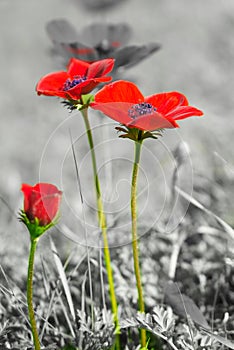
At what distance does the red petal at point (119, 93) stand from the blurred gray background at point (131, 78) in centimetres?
31

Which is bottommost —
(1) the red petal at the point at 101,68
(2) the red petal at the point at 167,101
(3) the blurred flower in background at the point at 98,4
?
(2) the red petal at the point at 167,101

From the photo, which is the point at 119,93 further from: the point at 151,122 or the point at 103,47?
the point at 103,47

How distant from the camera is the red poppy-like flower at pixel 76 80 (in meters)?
0.45

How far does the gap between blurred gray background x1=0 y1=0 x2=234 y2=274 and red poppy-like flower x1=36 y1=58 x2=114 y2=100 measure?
26cm

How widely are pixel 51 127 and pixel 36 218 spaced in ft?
3.13

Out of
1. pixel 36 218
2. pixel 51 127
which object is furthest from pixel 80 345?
pixel 51 127

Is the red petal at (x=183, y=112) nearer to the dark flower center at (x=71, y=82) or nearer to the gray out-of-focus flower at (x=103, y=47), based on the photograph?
the dark flower center at (x=71, y=82)

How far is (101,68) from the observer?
0.49 m

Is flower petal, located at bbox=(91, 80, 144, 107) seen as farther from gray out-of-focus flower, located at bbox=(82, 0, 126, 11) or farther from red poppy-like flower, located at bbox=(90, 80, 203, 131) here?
gray out-of-focus flower, located at bbox=(82, 0, 126, 11)

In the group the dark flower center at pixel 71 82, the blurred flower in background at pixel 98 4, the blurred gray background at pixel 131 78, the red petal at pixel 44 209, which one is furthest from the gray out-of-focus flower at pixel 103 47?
the blurred flower in background at pixel 98 4

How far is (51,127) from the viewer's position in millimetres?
1374

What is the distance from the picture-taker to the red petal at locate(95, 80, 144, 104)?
0.44 metres

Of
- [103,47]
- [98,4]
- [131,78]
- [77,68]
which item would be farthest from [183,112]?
[98,4]

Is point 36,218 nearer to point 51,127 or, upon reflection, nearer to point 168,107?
point 168,107
